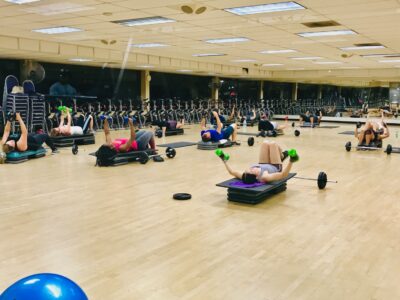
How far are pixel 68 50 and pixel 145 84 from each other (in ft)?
19.2

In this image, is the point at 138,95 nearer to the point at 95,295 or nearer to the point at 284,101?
the point at 284,101

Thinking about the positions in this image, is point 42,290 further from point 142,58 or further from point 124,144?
point 142,58

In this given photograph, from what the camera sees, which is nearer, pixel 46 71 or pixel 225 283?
pixel 225 283

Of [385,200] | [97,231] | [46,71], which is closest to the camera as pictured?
[97,231]

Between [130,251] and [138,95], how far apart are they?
41.4ft

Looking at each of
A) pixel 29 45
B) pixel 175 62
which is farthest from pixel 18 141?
pixel 175 62

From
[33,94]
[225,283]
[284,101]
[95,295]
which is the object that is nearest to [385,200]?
[225,283]

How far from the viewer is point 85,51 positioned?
9.62m

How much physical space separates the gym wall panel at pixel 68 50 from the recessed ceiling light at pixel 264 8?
5188 millimetres

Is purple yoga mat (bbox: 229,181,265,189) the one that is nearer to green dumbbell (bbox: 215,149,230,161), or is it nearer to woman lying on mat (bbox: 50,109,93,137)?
green dumbbell (bbox: 215,149,230,161)

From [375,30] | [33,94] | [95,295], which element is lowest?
[95,295]

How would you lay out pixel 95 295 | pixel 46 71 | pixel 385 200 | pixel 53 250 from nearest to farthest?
pixel 95 295
pixel 53 250
pixel 385 200
pixel 46 71

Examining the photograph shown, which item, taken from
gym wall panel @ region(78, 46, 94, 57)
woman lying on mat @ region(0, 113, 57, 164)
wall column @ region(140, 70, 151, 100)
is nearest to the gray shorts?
woman lying on mat @ region(0, 113, 57, 164)

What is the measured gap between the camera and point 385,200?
15.2 ft
